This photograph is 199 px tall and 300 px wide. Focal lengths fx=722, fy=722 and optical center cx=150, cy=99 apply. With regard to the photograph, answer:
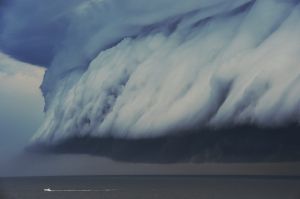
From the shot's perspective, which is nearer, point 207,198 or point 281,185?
point 207,198

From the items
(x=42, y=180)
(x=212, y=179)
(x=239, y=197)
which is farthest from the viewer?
(x=42, y=180)

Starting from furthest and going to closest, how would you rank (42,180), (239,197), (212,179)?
(42,180), (212,179), (239,197)

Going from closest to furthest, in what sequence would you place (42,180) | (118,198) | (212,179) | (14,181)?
1. (118,198)
2. (14,181)
3. (212,179)
4. (42,180)

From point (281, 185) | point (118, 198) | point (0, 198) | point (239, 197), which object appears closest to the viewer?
point (0, 198)

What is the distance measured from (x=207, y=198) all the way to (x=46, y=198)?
9743mm

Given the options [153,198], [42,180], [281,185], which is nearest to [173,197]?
[153,198]

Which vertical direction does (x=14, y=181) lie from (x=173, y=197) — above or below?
above

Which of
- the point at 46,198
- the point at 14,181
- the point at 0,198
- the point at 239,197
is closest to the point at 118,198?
the point at 46,198

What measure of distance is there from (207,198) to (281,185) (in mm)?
10380

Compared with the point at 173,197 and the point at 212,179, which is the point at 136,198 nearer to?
the point at 173,197

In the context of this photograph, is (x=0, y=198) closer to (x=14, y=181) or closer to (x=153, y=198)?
(x=153, y=198)

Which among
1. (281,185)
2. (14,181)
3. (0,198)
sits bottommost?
(0,198)

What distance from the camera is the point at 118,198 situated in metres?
42.8

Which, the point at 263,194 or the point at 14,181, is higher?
the point at 14,181
